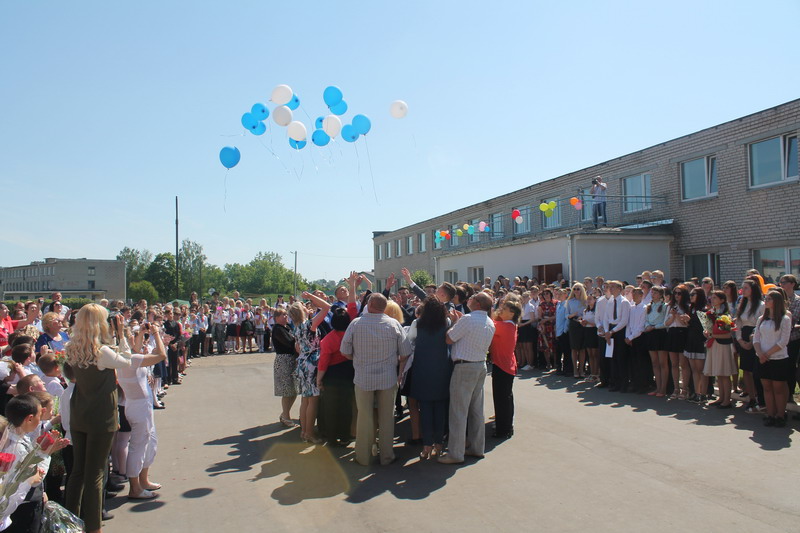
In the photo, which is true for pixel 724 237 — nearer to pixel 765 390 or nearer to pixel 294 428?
pixel 765 390

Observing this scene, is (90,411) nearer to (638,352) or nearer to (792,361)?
(792,361)

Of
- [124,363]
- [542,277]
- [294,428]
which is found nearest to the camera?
[124,363]

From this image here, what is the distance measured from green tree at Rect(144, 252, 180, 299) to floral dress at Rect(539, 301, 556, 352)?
65.1 meters

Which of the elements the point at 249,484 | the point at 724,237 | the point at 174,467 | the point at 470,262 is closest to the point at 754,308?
the point at 249,484

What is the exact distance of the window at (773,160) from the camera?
15656 millimetres

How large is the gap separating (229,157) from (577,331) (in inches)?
313

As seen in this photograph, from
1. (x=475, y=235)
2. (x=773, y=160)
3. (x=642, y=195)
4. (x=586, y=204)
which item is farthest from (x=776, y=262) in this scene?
(x=475, y=235)

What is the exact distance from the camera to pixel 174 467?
6.43 metres

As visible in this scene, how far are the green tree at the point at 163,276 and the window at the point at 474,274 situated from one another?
5418 centimetres

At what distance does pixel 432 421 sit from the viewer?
21.7 feet

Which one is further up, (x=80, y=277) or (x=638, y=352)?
(x=80, y=277)

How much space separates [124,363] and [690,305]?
→ 8.63m

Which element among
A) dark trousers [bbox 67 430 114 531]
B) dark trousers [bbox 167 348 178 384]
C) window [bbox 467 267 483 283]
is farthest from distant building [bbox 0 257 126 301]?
dark trousers [bbox 67 430 114 531]

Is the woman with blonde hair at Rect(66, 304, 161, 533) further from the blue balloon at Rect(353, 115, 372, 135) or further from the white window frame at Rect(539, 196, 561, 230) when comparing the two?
the white window frame at Rect(539, 196, 561, 230)
